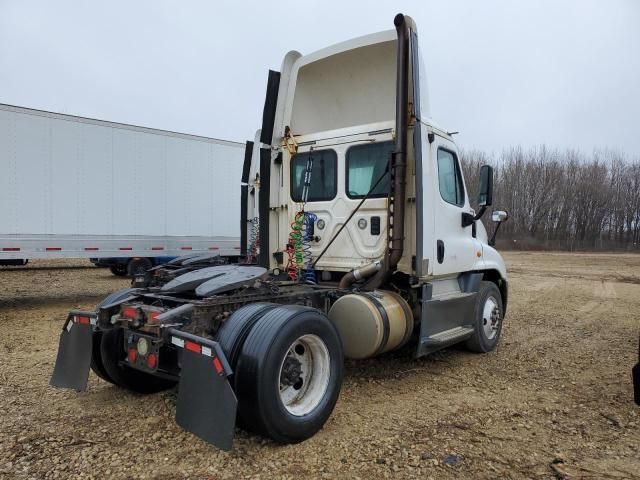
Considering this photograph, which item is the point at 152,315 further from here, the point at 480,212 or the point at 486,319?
the point at 486,319

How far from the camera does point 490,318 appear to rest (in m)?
6.55

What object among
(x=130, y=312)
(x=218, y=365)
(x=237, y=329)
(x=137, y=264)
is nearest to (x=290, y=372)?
(x=237, y=329)

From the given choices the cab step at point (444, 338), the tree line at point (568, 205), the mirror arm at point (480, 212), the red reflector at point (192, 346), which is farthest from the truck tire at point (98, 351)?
the tree line at point (568, 205)

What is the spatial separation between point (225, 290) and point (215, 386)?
105cm

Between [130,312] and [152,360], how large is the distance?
493 mm

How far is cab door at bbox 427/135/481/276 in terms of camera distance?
545 centimetres

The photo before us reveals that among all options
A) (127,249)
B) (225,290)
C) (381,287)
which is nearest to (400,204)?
(381,287)

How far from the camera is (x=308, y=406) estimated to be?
3.82 m

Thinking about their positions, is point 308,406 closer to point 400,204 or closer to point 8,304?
point 400,204

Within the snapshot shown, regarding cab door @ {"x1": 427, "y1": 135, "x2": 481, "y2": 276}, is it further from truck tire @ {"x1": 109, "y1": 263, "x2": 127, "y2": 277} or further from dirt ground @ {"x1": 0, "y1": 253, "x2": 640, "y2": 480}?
truck tire @ {"x1": 109, "y1": 263, "x2": 127, "y2": 277}

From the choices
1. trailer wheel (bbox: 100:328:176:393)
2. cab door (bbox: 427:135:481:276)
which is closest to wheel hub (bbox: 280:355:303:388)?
trailer wheel (bbox: 100:328:176:393)

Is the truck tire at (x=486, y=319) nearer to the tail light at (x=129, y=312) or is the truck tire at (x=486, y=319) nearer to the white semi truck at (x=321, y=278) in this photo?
the white semi truck at (x=321, y=278)

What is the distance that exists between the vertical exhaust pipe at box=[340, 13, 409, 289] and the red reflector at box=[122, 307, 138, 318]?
2444 millimetres

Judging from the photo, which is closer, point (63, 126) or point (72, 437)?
point (72, 437)
